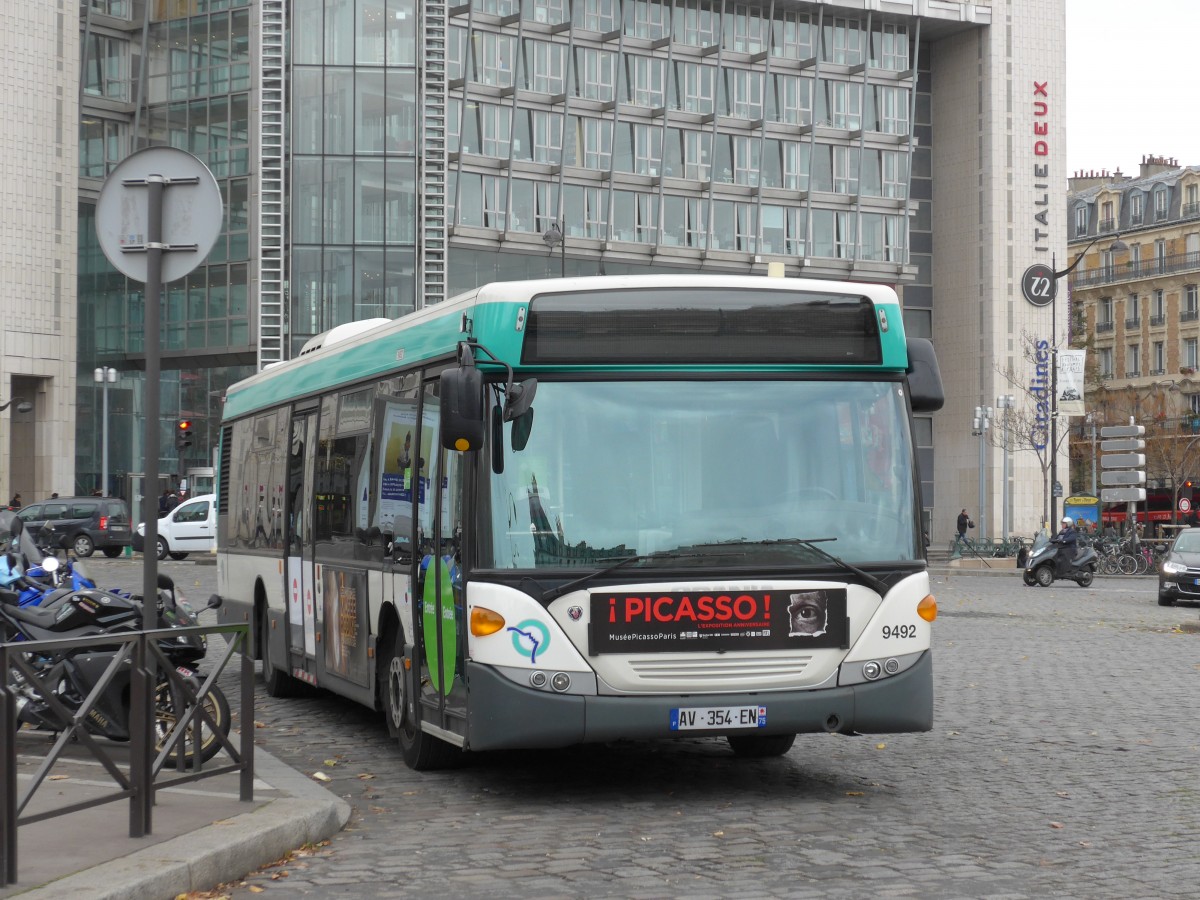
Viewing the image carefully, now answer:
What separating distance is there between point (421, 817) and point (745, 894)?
2292 millimetres

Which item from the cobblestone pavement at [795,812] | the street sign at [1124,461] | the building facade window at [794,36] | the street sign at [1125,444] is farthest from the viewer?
the building facade window at [794,36]

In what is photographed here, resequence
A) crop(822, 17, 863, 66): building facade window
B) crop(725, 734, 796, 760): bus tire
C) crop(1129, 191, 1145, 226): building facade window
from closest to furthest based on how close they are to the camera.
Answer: crop(725, 734, 796, 760): bus tire < crop(822, 17, 863, 66): building facade window < crop(1129, 191, 1145, 226): building facade window

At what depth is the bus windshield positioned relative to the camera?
8.55m

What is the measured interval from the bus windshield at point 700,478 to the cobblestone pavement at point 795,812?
1.24m

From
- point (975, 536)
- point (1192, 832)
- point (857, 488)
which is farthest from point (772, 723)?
point (975, 536)

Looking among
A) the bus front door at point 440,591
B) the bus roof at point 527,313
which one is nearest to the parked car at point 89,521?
the bus roof at point 527,313

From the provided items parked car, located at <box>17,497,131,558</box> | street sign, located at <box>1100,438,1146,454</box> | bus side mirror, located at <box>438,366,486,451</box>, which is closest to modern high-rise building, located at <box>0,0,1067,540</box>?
parked car, located at <box>17,497,131,558</box>

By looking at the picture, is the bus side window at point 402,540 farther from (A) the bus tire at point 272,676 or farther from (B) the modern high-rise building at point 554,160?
(B) the modern high-rise building at point 554,160

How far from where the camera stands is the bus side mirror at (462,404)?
8.23m

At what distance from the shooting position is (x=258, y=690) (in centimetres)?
1456

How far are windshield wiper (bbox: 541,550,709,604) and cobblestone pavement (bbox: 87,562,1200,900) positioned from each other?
1037mm

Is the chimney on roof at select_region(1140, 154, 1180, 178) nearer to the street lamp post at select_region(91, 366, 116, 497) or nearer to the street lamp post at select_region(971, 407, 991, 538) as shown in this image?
the street lamp post at select_region(971, 407, 991, 538)

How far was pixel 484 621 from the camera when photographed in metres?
8.48

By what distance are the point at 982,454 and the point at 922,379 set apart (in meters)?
64.4
